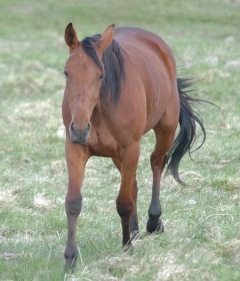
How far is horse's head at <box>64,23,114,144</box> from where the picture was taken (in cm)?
398

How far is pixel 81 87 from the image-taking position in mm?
4070

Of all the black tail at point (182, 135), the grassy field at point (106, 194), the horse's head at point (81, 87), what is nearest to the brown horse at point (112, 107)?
the horse's head at point (81, 87)

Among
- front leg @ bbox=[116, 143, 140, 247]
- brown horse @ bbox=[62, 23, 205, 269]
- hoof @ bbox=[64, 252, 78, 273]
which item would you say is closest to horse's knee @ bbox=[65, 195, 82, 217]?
brown horse @ bbox=[62, 23, 205, 269]

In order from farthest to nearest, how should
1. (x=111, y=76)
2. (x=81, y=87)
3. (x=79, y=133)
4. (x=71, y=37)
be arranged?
(x=111, y=76)
(x=71, y=37)
(x=81, y=87)
(x=79, y=133)

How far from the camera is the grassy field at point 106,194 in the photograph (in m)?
4.27

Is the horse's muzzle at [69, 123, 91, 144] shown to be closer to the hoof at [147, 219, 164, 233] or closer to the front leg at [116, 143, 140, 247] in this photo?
the front leg at [116, 143, 140, 247]

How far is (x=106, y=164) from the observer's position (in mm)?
8070

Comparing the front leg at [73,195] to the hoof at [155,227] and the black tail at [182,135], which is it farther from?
the black tail at [182,135]

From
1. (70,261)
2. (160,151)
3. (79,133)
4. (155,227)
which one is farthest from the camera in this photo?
(160,151)

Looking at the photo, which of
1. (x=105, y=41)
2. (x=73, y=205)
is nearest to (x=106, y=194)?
(x=73, y=205)

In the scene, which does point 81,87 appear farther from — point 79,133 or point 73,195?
point 73,195

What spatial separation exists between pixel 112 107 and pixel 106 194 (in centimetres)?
240

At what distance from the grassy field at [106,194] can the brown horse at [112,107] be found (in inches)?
12.4

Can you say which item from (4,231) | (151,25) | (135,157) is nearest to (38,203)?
(4,231)
